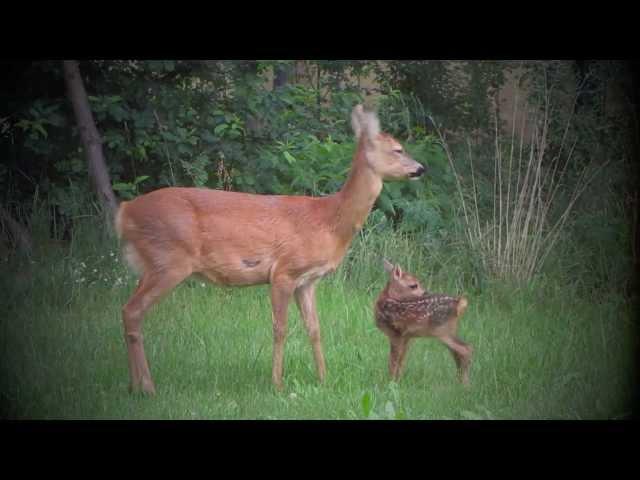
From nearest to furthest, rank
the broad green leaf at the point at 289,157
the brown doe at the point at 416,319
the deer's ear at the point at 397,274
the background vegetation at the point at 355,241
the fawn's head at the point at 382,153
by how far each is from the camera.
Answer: the background vegetation at the point at 355,241 → the brown doe at the point at 416,319 → the deer's ear at the point at 397,274 → the fawn's head at the point at 382,153 → the broad green leaf at the point at 289,157

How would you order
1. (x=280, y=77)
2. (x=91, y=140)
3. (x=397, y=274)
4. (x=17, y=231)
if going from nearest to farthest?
(x=397, y=274) → (x=17, y=231) → (x=91, y=140) → (x=280, y=77)

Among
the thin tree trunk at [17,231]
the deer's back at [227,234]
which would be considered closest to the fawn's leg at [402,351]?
the deer's back at [227,234]

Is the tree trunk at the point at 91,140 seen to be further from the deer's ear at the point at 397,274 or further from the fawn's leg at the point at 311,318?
the deer's ear at the point at 397,274

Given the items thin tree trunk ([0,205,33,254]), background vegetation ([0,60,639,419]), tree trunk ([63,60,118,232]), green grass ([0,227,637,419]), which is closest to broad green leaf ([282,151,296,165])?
background vegetation ([0,60,639,419])

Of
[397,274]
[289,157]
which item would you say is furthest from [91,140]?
[397,274]

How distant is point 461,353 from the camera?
5406mm

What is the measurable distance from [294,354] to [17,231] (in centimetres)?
307

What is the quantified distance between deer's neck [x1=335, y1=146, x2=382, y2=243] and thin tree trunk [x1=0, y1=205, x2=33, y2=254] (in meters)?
3.28

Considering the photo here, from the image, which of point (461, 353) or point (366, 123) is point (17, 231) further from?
point (461, 353)

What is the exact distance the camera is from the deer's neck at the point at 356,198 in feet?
18.7

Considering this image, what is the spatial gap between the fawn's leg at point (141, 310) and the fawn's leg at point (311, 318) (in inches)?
31.4

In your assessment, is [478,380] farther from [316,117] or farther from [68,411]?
[316,117]

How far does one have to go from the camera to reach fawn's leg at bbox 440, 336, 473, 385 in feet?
17.7

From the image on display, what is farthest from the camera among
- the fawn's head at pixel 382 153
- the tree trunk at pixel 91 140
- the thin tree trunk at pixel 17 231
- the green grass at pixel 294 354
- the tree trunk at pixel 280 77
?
the tree trunk at pixel 280 77
